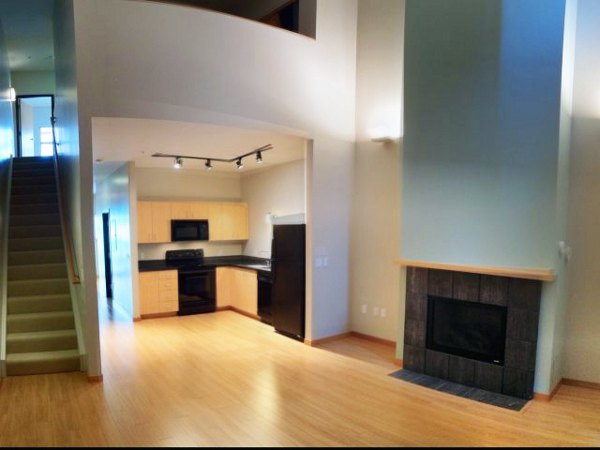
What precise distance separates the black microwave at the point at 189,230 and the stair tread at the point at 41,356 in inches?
113

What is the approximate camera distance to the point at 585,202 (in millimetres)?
3691

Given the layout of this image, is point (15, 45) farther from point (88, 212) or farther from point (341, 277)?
point (341, 277)

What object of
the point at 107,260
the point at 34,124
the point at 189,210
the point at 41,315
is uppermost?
the point at 34,124

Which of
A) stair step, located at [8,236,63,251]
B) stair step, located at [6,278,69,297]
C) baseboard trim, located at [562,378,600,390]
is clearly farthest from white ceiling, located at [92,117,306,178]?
baseboard trim, located at [562,378,600,390]

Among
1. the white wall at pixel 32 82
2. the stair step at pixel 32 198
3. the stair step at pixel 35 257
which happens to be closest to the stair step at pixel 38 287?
the stair step at pixel 35 257

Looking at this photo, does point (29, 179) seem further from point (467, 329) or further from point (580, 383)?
point (580, 383)

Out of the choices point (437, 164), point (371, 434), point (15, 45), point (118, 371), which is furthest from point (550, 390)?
point (15, 45)

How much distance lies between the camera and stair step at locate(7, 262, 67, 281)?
495 centimetres

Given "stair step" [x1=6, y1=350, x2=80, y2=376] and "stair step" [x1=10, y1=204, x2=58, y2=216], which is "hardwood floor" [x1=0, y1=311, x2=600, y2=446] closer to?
"stair step" [x1=6, y1=350, x2=80, y2=376]

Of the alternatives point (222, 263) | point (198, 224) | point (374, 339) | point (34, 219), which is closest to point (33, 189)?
point (34, 219)

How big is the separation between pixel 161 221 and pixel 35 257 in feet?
6.57

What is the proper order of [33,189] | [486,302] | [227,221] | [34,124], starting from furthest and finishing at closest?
[34,124], [227,221], [33,189], [486,302]

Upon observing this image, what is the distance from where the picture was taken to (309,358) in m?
4.47

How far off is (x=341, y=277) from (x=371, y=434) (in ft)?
8.44
